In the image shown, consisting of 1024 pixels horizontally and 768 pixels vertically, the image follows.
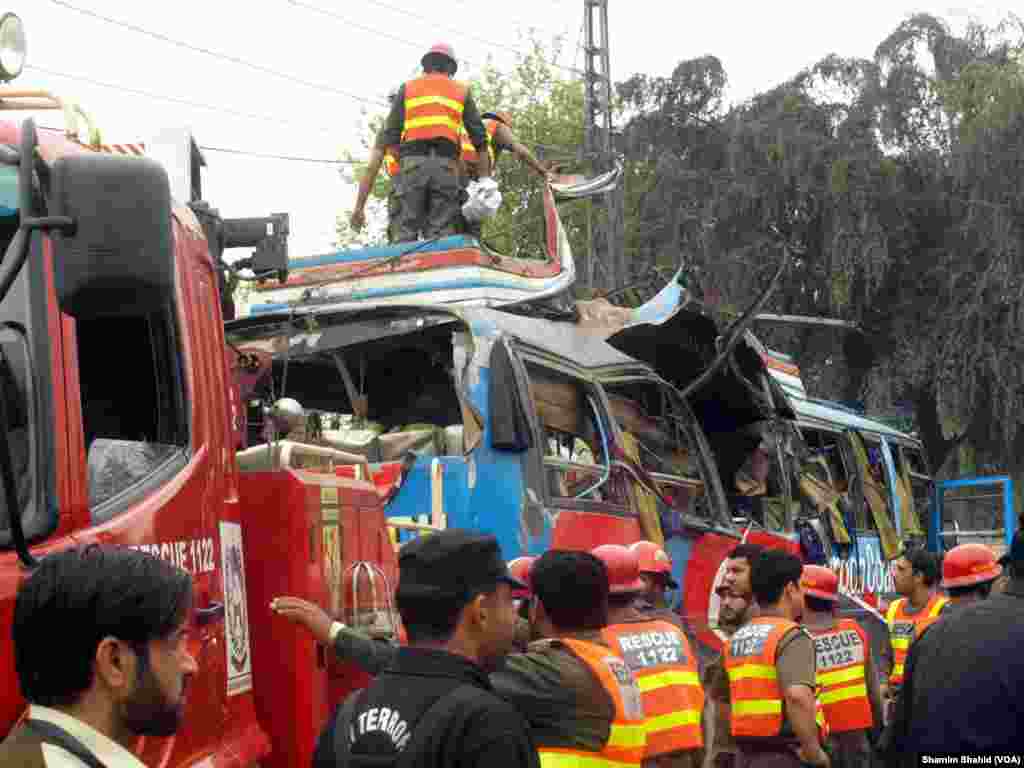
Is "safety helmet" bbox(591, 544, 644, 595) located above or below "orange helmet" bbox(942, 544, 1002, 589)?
above

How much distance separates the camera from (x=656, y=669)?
5.73 meters

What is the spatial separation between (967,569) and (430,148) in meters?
4.70

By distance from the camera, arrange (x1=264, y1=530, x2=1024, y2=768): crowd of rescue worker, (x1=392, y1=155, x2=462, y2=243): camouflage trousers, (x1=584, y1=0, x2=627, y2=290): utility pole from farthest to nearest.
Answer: (x1=584, y1=0, x2=627, y2=290): utility pole, (x1=392, y1=155, x2=462, y2=243): camouflage trousers, (x1=264, y1=530, x2=1024, y2=768): crowd of rescue worker

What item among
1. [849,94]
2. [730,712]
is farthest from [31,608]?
[849,94]

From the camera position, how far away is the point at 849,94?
23.9m

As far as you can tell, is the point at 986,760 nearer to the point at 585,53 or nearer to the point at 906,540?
the point at 906,540

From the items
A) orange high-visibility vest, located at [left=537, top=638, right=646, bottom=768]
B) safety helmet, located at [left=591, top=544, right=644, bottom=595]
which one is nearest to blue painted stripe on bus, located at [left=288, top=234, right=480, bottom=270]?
safety helmet, located at [left=591, top=544, right=644, bottom=595]

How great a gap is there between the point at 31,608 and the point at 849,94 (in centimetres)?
2266

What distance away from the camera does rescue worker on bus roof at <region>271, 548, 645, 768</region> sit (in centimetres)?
414

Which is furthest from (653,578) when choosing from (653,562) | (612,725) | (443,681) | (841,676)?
(443,681)

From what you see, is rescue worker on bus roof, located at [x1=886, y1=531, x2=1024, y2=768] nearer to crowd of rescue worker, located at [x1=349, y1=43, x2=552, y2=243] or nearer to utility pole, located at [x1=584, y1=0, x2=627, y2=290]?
crowd of rescue worker, located at [x1=349, y1=43, x2=552, y2=243]

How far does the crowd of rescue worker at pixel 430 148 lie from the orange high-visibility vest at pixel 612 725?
17.2 feet

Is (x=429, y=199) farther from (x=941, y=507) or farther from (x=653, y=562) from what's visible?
(x=941, y=507)

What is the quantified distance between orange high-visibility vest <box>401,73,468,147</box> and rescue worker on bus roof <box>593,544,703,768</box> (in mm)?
4396
